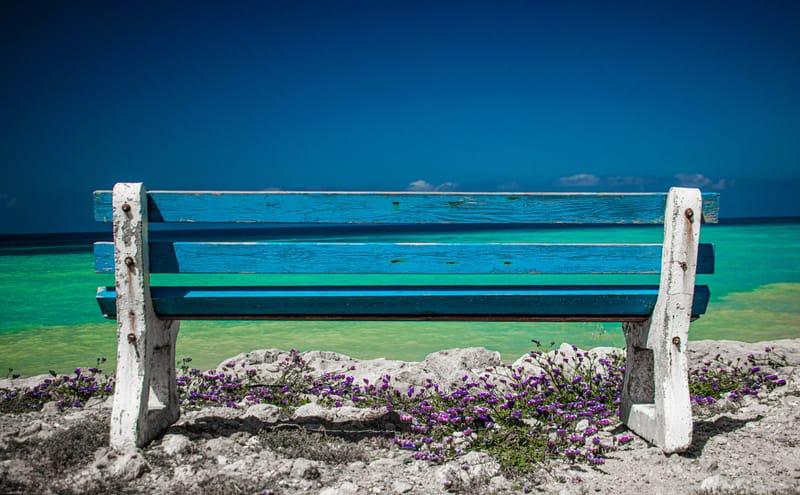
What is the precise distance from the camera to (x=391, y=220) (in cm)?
301

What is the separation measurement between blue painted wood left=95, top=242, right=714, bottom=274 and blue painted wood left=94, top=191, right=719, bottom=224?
0.44 feet

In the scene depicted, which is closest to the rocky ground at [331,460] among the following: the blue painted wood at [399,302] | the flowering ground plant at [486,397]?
the flowering ground plant at [486,397]

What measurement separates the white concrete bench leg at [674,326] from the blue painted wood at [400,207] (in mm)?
97

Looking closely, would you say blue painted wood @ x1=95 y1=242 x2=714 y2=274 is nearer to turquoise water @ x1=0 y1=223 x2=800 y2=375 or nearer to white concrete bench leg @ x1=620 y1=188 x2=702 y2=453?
white concrete bench leg @ x1=620 y1=188 x2=702 y2=453

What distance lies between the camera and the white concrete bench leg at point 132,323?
118 inches

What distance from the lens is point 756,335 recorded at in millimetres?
9281

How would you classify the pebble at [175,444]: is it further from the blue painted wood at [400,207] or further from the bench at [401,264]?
the blue painted wood at [400,207]

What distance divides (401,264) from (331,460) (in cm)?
107

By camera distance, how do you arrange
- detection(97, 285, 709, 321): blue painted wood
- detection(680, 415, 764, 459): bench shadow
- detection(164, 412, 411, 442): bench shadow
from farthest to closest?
detection(164, 412, 411, 442): bench shadow, detection(680, 415, 764, 459): bench shadow, detection(97, 285, 709, 321): blue painted wood

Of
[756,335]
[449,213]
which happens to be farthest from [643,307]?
[756,335]

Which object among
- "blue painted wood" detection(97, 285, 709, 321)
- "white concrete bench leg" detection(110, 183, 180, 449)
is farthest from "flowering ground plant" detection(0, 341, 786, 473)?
"white concrete bench leg" detection(110, 183, 180, 449)

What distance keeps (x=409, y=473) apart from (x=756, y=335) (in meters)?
8.17

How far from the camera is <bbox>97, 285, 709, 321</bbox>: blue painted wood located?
3115 millimetres

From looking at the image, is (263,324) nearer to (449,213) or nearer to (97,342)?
(97,342)
